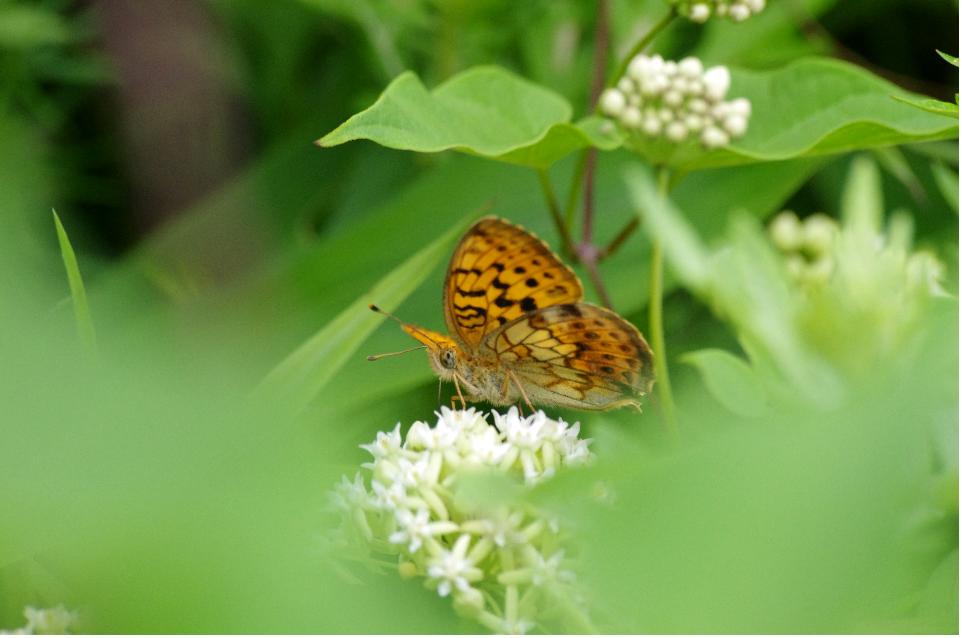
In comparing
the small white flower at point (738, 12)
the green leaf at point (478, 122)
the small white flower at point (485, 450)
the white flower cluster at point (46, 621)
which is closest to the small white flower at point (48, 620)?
the white flower cluster at point (46, 621)

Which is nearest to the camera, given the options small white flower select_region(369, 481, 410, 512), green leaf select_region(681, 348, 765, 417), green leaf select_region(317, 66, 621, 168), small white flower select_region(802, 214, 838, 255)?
green leaf select_region(681, 348, 765, 417)

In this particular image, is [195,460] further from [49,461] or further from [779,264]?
[779,264]

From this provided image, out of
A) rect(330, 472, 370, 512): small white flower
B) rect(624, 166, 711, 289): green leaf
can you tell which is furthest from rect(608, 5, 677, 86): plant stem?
rect(624, 166, 711, 289): green leaf

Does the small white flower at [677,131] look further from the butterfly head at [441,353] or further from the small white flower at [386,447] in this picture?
the small white flower at [386,447]

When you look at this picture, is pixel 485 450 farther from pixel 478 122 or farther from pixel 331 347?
pixel 478 122

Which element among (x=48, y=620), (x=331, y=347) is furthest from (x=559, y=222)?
(x=48, y=620)

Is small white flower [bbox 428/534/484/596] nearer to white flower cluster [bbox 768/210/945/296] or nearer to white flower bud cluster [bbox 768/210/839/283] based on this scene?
white flower cluster [bbox 768/210/945/296]
